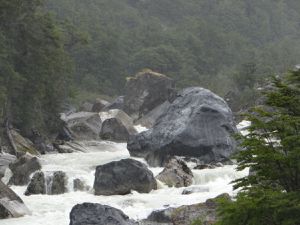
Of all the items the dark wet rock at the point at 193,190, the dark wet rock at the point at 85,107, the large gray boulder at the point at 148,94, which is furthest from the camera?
the dark wet rock at the point at 85,107

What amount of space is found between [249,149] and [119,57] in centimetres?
7448

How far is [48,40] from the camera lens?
40.7 m

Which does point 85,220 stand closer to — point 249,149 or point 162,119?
point 249,149

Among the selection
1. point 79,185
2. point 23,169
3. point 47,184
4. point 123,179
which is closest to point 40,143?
point 23,169

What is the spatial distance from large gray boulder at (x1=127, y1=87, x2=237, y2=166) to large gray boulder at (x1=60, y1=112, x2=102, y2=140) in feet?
29.8

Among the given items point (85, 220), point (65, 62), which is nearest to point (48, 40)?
point (65, 62)

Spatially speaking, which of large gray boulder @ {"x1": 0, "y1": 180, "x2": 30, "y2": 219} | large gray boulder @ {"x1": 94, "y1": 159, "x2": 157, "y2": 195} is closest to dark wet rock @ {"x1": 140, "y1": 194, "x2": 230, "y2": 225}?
large gray boulder @ {"x1": 0, "y1": 180, "x2": 30, "y2": 219}

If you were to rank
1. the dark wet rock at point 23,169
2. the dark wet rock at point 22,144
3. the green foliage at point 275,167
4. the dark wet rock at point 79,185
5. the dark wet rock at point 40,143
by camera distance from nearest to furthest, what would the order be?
1. the green foliage at point 275,167
2. the dark wet rock at point 79,185
3. the dark wet rock at point 23,169
4. the dark wet rock at point 22,144
5. the dark wet rock at point 40,143

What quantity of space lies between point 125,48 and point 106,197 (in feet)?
222

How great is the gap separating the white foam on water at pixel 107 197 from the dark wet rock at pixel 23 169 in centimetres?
77

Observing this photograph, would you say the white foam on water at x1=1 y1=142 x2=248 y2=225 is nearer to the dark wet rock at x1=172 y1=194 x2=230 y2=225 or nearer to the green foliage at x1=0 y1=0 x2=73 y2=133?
the dark wet rock at x1=172 y1=194 x2=230 y2=225

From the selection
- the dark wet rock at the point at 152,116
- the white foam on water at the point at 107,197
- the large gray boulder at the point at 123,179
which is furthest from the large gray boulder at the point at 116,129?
the large gray boulder at the point at 123,179

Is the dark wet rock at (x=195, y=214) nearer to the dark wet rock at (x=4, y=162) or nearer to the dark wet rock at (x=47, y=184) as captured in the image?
the dark wet rock at (x=47, y=184)

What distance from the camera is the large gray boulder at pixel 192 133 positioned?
32.6 metres
